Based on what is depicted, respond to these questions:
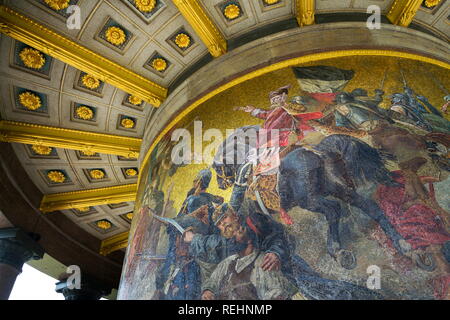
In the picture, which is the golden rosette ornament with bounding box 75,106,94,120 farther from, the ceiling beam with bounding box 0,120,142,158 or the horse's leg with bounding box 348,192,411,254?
the horse's leg with bounding box 348,192,411,254

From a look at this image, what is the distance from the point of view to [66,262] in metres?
12.0

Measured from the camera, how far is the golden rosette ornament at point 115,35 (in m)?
8.05

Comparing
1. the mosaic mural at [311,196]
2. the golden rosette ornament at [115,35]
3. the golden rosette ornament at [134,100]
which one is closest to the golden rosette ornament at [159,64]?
the golden rosette ornament at [115,35]

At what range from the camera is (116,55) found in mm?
8375

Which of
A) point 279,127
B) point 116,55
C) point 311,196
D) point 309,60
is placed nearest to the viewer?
point 311,196

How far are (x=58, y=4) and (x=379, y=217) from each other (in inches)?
252

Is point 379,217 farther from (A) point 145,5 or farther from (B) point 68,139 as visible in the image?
(B) point 68,139

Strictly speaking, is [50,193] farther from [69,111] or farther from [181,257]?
[181,257]

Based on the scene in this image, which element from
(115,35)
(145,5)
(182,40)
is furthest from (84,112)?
(145,5)

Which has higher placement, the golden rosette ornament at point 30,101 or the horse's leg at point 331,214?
the golden rosette ornament at point 30,101

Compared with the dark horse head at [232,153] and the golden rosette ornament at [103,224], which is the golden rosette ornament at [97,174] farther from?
the dark horse head at [232,153]

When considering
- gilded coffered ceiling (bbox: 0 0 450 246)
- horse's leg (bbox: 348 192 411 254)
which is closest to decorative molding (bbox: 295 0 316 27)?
gilded coffered ceiling (bbox: 0 0 450 246)

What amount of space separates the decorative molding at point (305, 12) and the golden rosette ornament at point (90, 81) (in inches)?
170

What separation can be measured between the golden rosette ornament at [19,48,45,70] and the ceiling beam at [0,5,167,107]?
643mm
